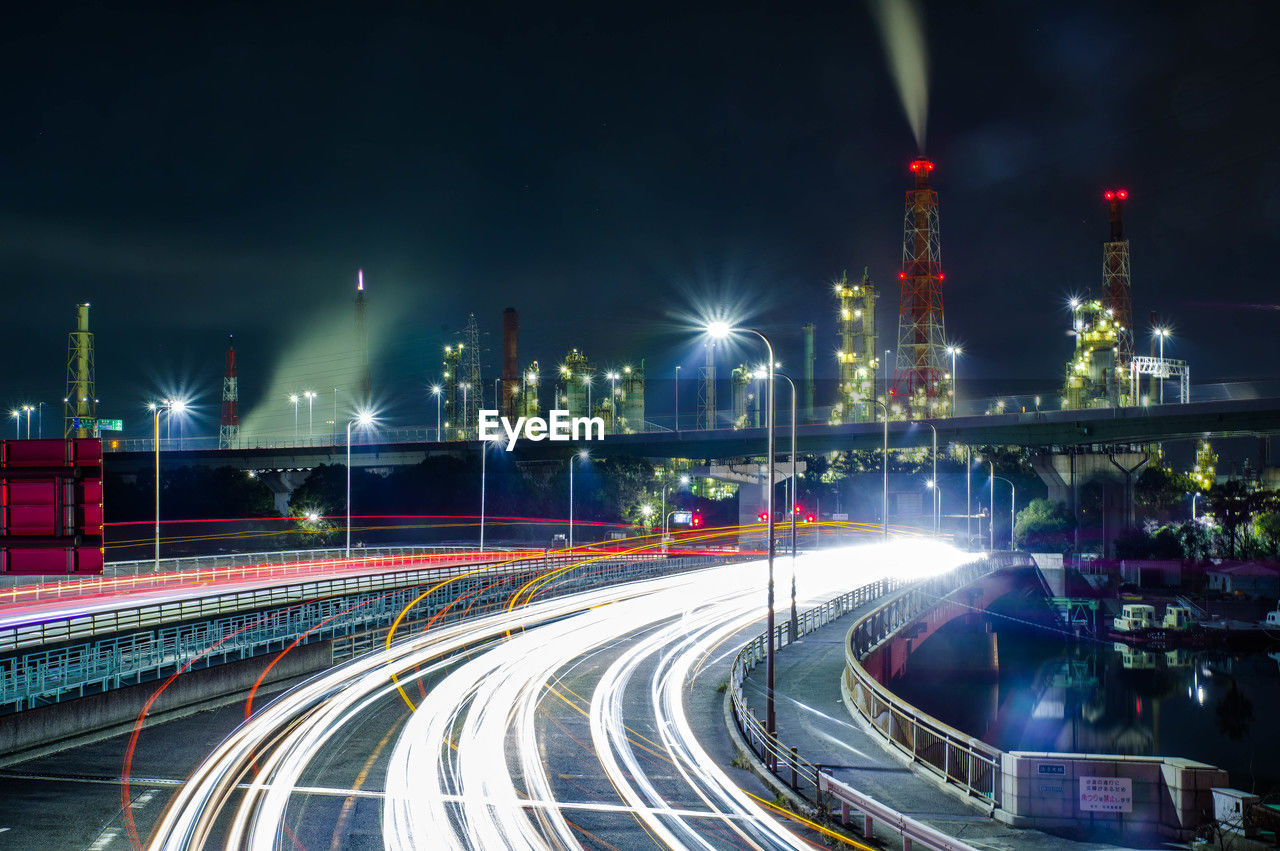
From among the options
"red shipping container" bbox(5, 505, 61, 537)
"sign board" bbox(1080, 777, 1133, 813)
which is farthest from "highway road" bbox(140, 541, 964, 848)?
"red shipping container" bbox(5, 505, 61, 537)

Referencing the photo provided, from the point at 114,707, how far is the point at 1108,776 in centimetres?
2126

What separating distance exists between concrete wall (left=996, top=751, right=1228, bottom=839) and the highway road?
359 cm

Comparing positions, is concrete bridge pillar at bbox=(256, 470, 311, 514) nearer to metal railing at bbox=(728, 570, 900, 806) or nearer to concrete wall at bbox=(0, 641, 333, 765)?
metal railing at bbox=(728, 570, 900, 806)

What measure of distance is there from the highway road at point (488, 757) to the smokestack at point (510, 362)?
110005 millimetres

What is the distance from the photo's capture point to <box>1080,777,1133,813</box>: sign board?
1725 centimetres

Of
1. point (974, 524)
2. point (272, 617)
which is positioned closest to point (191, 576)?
point (272, 617)

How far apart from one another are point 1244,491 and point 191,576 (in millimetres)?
105936

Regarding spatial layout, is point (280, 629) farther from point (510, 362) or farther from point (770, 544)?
point (510, 362)

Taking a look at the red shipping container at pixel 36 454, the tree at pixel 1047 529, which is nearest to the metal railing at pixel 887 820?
the red shipping container at pixel 36 454

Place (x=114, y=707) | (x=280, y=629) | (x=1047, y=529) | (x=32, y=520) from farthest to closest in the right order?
(x=1047, y=529)
(x=280, y=629)
(x=114, y=707)
(x=32, y=520)

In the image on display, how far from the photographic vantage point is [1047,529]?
108188 millimetres

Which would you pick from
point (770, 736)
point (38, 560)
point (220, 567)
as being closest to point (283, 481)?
point (220, 567)

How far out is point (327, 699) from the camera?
28.6 metres

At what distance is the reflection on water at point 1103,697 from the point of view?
57062 millimetres
